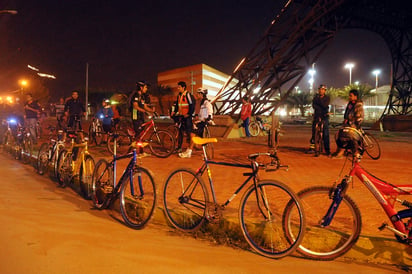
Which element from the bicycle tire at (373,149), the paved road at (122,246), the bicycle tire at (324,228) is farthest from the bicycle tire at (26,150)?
the bicycle tire at (373,149)

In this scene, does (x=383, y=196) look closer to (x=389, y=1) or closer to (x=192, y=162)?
(x=192, y=162)

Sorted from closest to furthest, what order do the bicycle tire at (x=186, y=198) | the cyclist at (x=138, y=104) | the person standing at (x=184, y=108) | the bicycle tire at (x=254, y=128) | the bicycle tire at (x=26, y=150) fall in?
the bicycle tire at (x=186, y=198) → the cyclist at (x=138, y=104) → the person standing at (x=184, y=108) → the bicycle tire at (x=26, y=150) → the bicycle tire at (x=254, y=128)

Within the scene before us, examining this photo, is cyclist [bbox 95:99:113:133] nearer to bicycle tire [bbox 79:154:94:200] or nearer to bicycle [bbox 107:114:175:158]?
bicycle [bbox 107:114:175:158]

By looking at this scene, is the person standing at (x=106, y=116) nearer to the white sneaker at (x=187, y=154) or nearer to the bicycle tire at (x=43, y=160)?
the bicycle tire at (x=43, y=160)

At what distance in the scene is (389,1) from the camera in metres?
19.5

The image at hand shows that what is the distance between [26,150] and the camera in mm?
10375

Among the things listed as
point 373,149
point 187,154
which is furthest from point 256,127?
point 187,154

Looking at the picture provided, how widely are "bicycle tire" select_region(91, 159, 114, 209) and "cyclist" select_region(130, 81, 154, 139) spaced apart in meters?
3.28

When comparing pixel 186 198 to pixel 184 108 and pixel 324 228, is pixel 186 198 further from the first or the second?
pixel 184 108

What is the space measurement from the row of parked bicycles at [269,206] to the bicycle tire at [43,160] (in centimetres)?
352

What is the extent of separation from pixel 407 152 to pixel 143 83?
8.27 meters

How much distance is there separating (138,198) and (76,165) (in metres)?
2.34

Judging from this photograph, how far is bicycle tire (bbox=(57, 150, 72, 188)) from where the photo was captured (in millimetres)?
6824

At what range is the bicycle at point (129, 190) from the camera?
4582 mm
